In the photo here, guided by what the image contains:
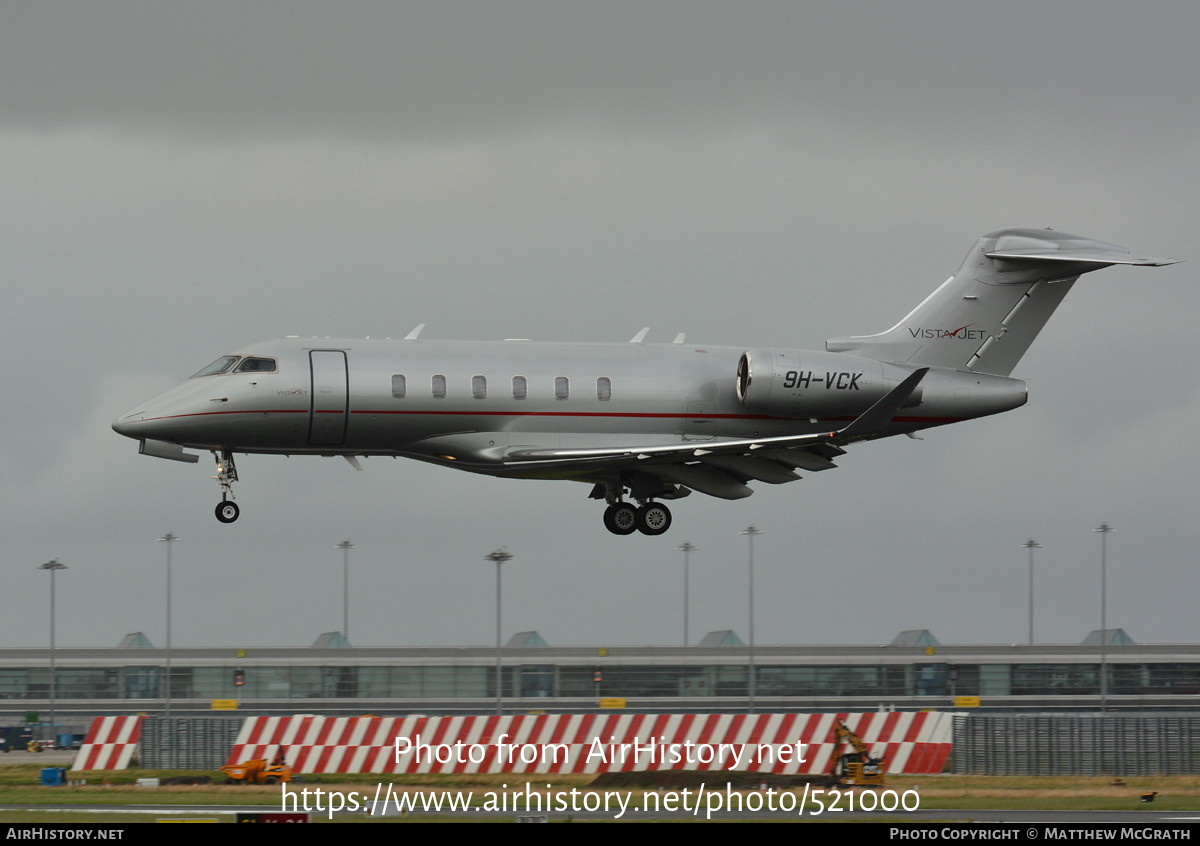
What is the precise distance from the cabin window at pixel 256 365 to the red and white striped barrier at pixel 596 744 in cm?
1023

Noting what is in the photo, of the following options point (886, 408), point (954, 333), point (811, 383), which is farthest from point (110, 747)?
point (954, 333)

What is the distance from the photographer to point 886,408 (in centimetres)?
4125

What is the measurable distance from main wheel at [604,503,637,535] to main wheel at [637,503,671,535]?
16cm

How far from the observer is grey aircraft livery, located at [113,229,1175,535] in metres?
41.6

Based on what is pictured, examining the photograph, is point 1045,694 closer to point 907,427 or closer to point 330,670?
point 330,670

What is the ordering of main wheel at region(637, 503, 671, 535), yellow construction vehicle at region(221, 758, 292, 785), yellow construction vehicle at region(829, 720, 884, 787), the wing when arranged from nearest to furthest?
the wing < yellow construction vehicle at region(829, 720, 884, 787) < yellow construction vehicle at region(221, 758, 292, 785) < main wheel at region(637, 503, 671, 535)

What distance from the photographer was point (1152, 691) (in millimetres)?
86812

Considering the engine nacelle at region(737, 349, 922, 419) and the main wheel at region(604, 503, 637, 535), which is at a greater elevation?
the engine nacelle at region(737, 349, 922, 419)

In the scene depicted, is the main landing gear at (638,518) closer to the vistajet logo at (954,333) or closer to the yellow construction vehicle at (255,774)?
the vistajet logo at (954,333)

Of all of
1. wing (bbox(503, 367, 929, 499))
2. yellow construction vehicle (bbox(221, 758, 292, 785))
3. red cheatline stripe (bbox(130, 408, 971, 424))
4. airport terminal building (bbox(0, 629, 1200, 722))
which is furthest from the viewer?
airport terminal building (bbox(0, 629, 1200, 722))

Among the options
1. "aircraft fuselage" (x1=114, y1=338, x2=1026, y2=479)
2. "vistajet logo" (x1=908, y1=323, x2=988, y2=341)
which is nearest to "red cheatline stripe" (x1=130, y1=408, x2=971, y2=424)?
"aircraft fuselage" (x1=114, y1=338, x2=1026, y2=479)

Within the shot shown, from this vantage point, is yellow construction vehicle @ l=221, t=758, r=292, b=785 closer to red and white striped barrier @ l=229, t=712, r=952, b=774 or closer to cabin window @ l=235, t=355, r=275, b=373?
red and white striped barrier @ l=229, t=712, r=952, b=774

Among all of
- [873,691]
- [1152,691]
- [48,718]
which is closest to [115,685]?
[48,718]

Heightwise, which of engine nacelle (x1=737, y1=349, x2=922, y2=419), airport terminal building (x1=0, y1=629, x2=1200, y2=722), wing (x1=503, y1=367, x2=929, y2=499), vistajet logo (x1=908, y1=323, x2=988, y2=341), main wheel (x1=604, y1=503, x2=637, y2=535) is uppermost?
vistajet logo (x1=908, y1=323, x2=988, y2=341)
